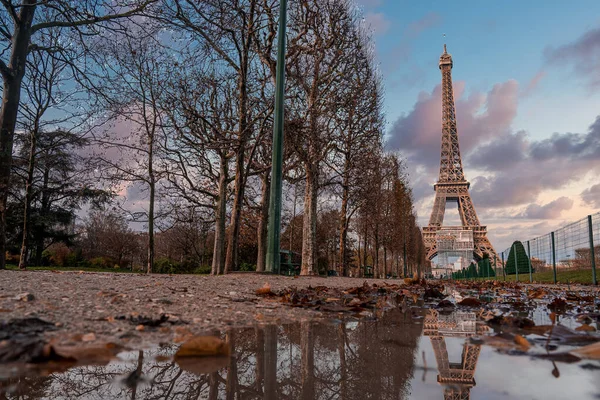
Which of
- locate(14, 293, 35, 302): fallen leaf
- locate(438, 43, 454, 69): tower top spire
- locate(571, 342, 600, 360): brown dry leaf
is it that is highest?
locate(438, 43, 454, 69): tower top spire

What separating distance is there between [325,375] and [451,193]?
55.5 m

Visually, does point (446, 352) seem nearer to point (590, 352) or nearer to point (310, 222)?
point (590, 352)

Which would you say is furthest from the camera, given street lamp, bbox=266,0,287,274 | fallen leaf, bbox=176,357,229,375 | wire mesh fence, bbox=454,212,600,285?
wire mesh fence, bbox=454,212,600,285

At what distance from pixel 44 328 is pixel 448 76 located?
70.2m

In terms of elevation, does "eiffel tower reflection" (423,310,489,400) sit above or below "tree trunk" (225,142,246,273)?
below

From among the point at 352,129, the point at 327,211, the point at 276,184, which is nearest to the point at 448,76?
the point at 327,211

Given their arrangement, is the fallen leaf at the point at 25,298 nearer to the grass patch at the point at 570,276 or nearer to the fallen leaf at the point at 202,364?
the fallen leaf at the point at 202,364

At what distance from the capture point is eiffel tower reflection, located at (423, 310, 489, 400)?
1.23m

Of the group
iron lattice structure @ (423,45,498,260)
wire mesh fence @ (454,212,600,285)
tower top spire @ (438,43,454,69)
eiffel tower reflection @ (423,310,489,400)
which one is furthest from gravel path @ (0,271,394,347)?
tower top spire @ (438,43,454,69)

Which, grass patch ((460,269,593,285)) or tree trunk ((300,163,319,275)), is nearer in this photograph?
grass patch ((460,269,593,285))

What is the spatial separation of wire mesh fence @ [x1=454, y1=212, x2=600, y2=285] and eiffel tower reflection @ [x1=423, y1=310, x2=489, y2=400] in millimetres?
10122

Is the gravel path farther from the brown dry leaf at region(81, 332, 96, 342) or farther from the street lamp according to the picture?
the street lamp

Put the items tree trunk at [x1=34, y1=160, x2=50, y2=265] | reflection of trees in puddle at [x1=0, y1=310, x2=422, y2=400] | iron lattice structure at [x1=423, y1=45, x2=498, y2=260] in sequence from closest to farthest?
1. reflection of trees in puddle at [x1=0, y1=310, x2=422, y2=400]
2. tree trunk at [x1=34, y1=160, x2=50, y2=265]
3. iron lattice structure at [x1=423, y1=45, x2=498, y2=260]

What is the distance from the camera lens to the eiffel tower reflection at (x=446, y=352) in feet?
4.04
